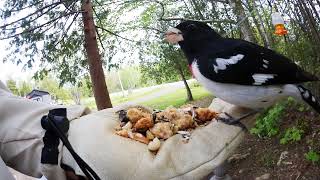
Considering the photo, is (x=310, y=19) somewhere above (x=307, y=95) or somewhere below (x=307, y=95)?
above

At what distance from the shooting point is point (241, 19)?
5.39 metres

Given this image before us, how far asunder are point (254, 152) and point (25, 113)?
13.5ft

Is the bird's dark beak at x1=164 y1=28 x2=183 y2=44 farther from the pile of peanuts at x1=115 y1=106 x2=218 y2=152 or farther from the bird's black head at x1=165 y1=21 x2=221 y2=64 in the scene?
the pile of peanuts at x1=115 y1=106 x2=218 y2=152

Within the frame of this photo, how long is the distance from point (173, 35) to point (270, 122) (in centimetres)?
379

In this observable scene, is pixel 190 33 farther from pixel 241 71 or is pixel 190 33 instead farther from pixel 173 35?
pixel 241 71

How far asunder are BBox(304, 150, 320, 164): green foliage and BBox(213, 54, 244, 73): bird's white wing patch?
2674 millimetres

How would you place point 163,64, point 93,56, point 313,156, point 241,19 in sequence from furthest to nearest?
point 163,64
point 93,56
point 241,19
point 313,156

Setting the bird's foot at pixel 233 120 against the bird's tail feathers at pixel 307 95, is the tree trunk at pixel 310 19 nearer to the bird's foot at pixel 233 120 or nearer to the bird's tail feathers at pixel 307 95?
the bird's tail feathers at pixel 307 95

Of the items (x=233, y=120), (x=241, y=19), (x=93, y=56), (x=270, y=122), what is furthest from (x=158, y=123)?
(x=93, y=56)

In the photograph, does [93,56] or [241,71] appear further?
[93,56]

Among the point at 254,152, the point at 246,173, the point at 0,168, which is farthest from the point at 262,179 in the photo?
the point at 0,168

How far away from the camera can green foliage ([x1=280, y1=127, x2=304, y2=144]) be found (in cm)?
438

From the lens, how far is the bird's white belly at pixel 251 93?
1.45 meters

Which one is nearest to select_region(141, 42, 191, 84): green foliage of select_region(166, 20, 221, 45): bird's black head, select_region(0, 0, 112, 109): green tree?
select_region(0, 0, 112, 109): green tree
